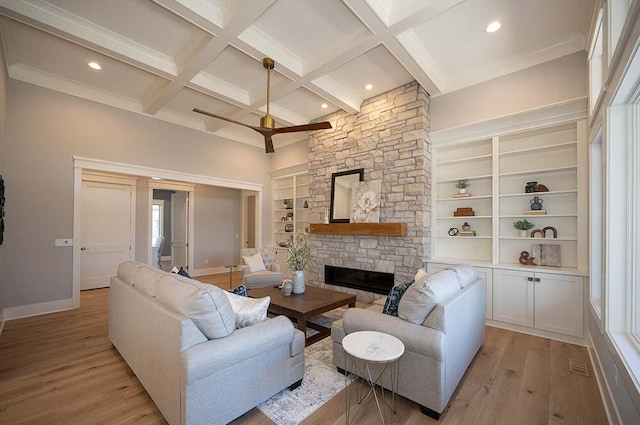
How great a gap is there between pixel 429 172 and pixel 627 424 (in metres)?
3.49

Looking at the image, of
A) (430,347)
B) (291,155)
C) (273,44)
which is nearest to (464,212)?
(430,347)

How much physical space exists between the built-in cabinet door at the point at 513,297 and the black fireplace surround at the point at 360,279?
59.9 inches

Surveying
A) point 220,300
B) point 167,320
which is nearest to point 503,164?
point 220,300

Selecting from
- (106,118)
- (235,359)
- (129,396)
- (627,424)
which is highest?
(106,118)

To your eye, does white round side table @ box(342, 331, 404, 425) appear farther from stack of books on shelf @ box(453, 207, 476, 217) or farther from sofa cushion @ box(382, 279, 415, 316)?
stack of books on shelf @ box(453, 207, 476, 217)

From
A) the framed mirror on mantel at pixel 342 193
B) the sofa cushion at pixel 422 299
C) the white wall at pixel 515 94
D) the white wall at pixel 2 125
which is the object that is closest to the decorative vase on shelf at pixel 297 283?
the sofa cushion at pixel 422 299

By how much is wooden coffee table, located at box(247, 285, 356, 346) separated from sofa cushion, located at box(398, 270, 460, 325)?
1173mm

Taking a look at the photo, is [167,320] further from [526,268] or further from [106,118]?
[106,118]

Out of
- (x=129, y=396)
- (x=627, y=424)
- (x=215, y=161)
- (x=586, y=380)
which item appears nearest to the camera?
(x=627, y=424)

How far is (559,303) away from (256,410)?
354 centimetres

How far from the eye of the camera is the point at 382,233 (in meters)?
4.58

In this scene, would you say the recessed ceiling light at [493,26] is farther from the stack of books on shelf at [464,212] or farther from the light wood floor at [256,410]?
the light wood floor at [256,410]

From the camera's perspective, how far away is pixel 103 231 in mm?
5863

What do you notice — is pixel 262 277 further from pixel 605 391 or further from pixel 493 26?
pixel 493 26
